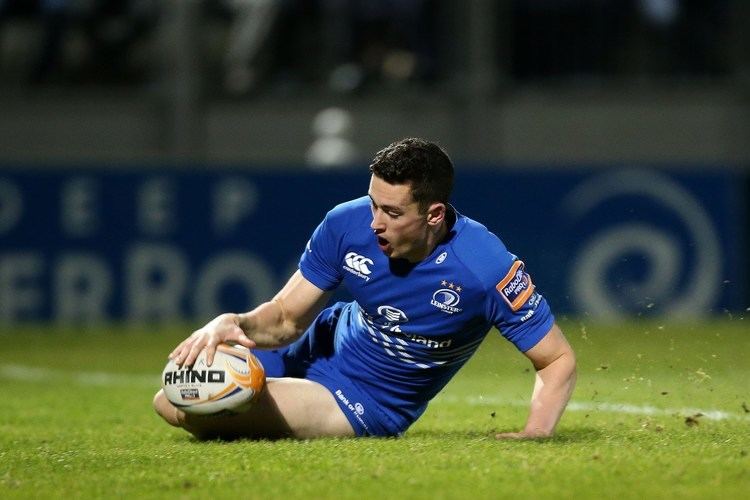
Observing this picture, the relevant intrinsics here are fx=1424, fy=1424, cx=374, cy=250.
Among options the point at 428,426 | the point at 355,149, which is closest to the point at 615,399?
the point at 428,426

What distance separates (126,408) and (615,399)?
315 cm

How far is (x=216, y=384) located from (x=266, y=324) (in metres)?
0.40

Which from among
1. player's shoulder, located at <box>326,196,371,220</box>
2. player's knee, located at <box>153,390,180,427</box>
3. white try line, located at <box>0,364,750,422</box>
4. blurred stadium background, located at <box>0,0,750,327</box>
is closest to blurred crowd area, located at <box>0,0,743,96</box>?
blurred stadium background, located at <box>0,0,750,327</box>

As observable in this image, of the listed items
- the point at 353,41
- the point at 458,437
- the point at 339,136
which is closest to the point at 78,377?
the point at 458,437

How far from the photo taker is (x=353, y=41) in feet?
65.4

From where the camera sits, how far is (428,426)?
7645mm

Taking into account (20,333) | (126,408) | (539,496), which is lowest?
(20,333)

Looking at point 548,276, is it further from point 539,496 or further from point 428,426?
point 539,496

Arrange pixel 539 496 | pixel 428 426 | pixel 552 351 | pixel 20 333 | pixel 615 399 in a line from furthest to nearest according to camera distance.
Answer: pixel 20 333 → pixel 615 399 → pixel 428 426 → pixel 552 351 → pixel 539 496

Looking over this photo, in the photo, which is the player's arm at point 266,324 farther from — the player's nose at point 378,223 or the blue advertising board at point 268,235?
the blue advertising board at point 268,235

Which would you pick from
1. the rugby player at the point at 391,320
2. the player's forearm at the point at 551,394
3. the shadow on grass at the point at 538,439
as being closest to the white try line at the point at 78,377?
the shadow on grass at the point at 538,439

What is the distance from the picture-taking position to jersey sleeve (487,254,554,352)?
6285mm

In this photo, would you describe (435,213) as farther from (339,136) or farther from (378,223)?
(339,136)

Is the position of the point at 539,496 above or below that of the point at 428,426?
above
